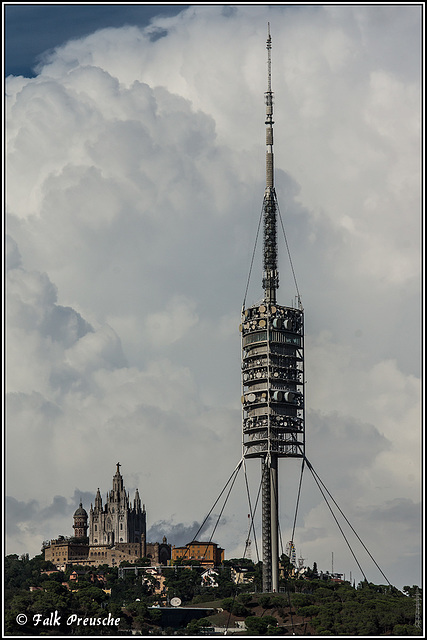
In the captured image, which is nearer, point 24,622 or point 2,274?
point 2,274

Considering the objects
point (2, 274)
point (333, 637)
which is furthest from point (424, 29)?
point (333, 637)

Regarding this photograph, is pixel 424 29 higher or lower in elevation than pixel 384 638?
higher

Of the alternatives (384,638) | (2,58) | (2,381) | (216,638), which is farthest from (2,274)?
(384,638)

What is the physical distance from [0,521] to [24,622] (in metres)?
29.6

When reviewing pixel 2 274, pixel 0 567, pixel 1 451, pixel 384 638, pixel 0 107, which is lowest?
pixel 384 638

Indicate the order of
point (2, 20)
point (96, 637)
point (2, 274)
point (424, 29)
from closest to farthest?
point (2, 20) → point (424, 29) → point (2, 274) → point (96, 637)

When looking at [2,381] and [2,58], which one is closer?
[2,58]

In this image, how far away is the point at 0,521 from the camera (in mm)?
170625

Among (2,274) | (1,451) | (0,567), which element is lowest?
(0,567)

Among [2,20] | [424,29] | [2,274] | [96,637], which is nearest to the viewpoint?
[2,20]

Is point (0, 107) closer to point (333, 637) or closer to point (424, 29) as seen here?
point (424, 29)

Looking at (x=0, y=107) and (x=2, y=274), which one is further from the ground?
(x=0, y=107)

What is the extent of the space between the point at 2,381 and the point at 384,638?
240 feet

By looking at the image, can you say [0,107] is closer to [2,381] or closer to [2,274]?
[2,274]
